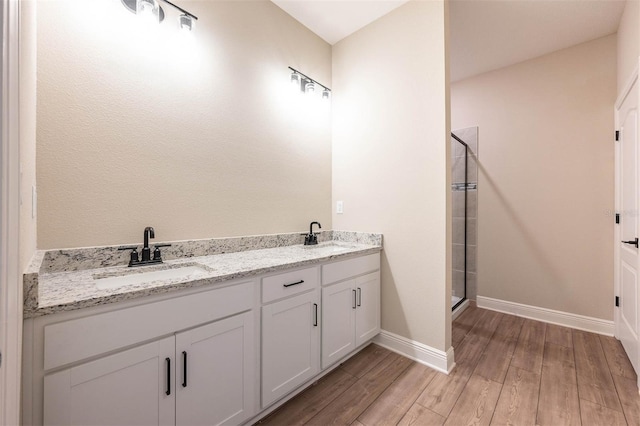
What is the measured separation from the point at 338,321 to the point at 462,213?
2313mm

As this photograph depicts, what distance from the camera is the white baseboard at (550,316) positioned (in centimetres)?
260

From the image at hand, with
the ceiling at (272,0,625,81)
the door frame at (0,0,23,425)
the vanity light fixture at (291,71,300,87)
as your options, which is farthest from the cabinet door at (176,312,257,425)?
the ceiling at (272,0,625,81)

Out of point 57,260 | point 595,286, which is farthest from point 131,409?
point 595,286

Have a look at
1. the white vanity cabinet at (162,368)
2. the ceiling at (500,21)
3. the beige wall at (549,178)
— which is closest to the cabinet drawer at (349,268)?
the white vanity cabinet at (162,368)

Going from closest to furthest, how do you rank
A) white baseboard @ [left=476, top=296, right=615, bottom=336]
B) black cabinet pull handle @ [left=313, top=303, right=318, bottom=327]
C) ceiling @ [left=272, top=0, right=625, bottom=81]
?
black cabinet pull handle @ [left=313, top=303, right=318, bottom=327] < ceiling @ [left=272, top=0, right=625, bottom=81] < white baseboard @ [left=476, top=296, right=615, bottom=336]

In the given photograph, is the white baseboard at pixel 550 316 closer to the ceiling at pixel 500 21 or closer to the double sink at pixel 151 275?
the ceiling at pixel 500 21

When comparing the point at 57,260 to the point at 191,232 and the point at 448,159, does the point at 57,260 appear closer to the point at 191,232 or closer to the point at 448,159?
the point at 191,232

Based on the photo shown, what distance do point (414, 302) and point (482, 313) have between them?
1494mm

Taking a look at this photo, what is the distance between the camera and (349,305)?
2.03 meters

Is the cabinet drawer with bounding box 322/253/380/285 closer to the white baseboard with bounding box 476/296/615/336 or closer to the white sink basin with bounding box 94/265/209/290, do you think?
the white sink basin with bounding box 94/265/209/290

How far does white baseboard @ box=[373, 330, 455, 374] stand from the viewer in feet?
6.57

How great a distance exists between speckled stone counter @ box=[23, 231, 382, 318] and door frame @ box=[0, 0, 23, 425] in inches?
10.1

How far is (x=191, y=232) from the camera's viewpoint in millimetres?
1764

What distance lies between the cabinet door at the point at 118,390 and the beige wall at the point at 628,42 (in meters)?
3.35
